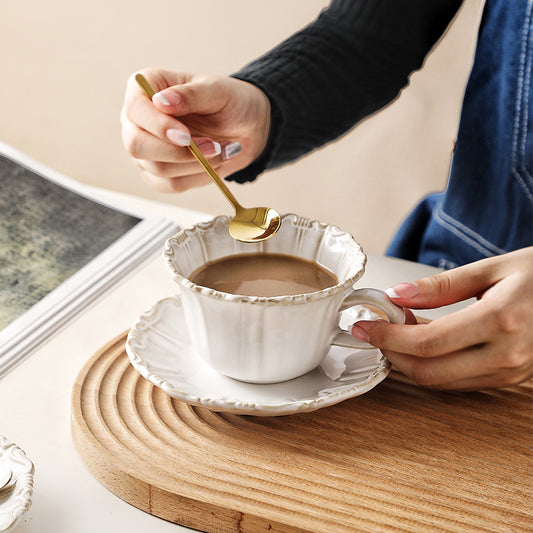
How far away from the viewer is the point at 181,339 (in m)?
0.65

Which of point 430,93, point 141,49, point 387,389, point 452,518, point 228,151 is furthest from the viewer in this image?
point 141,49

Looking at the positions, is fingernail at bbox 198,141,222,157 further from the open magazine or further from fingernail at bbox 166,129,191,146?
the open magazine

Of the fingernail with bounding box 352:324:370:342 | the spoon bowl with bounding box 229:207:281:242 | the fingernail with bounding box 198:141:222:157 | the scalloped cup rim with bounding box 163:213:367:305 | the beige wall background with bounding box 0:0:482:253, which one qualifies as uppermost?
the fingernail with bounding box 198:141:222:157

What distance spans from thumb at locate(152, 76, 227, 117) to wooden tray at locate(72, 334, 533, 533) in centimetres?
28

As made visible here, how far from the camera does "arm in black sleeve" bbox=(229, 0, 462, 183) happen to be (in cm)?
93

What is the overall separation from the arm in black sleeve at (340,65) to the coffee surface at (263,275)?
298mm

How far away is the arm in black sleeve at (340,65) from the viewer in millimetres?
929

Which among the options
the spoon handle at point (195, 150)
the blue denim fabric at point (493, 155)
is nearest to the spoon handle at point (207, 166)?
the spoon handle at point (195, 150)

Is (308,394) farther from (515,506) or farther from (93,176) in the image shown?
(93,176)

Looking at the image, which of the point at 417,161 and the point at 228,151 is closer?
the point at 228,151

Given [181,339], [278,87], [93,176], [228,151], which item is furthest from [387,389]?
[93,176]

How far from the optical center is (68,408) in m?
0.61

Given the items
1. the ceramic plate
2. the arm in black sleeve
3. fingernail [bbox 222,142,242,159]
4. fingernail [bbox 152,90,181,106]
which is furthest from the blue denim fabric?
the ceramic plate

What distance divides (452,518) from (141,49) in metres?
1.92
